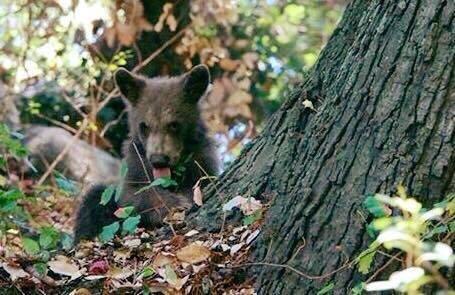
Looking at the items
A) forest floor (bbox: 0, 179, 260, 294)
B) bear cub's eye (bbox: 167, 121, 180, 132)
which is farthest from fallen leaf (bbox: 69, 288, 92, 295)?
bear cub's eye (bbox: 167, 121, 180, 132)

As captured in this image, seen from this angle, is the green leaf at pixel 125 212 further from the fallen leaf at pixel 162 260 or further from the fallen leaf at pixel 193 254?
the fallen leaf at pixel 193 254

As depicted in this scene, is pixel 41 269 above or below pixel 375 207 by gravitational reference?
below

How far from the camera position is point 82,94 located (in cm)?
1114

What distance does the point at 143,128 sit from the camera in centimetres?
700

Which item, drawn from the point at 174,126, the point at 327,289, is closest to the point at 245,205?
the point at 327,289

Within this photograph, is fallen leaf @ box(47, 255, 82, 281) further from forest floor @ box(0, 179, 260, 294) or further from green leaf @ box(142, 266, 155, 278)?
green leaf @ box(142, 266, 155, 278)

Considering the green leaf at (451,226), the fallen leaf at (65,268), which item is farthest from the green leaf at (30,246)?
the green leaf at (451,226)

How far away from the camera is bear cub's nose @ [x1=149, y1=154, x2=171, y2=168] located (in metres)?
6.54

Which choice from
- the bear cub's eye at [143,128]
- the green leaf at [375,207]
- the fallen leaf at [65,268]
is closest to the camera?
the green leaf at [375,207]

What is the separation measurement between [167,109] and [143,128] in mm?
206

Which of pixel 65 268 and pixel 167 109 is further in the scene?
pixel 167 109

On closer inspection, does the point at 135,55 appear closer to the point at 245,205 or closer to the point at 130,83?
the point at 130,83

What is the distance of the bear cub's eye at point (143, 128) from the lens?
6.96 metres

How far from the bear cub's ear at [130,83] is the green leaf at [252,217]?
120 inches
